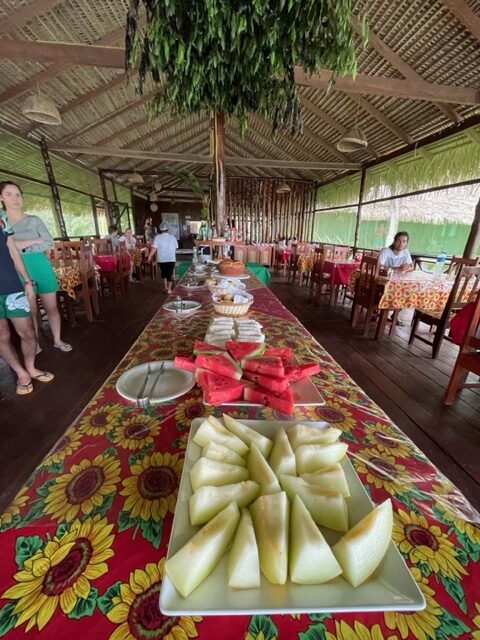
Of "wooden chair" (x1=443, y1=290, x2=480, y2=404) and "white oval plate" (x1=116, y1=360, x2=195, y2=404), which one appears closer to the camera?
"white oval plate" (x1=116, y1=360, x2=195, y2=404)

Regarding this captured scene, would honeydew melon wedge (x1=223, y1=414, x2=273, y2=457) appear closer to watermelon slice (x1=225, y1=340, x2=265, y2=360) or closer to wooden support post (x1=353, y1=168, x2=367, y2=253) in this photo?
watermelon slice (x1=225, y1=340, x2=265, y2=360)

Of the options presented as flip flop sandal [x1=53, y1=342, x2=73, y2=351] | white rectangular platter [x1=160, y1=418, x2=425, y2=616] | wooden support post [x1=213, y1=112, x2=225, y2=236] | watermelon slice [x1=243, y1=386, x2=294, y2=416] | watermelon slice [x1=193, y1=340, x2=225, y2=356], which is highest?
wooden support post [x1=213, y1=112, x2=225, y2=236]

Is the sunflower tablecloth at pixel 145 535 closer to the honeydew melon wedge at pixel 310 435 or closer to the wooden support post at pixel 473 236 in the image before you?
the honeydew melon wedge at pixel 310 435

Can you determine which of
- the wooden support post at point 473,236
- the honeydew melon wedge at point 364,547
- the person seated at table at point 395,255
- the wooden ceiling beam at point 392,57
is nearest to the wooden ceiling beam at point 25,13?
the wooden ceiling beam at point 392,57

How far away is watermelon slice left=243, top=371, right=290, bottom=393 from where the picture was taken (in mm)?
748

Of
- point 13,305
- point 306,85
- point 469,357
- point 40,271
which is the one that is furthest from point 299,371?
point 306,85

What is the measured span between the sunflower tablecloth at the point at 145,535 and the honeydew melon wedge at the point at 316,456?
0.14 m

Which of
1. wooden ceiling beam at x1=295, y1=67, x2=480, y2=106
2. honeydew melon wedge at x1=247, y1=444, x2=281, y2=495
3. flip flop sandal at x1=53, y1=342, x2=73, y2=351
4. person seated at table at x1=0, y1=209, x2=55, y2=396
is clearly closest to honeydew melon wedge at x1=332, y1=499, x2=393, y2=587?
honeydew melon wedge at x1=247, y1=444, x2=281, y2=495

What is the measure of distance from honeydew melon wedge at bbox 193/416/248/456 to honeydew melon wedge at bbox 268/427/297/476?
5cm

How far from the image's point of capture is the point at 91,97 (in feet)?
17.8

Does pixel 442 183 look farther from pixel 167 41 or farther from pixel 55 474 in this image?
pixel 55 474

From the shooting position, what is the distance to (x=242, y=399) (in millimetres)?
768

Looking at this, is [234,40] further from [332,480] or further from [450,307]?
[450,307]

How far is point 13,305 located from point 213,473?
208cm
